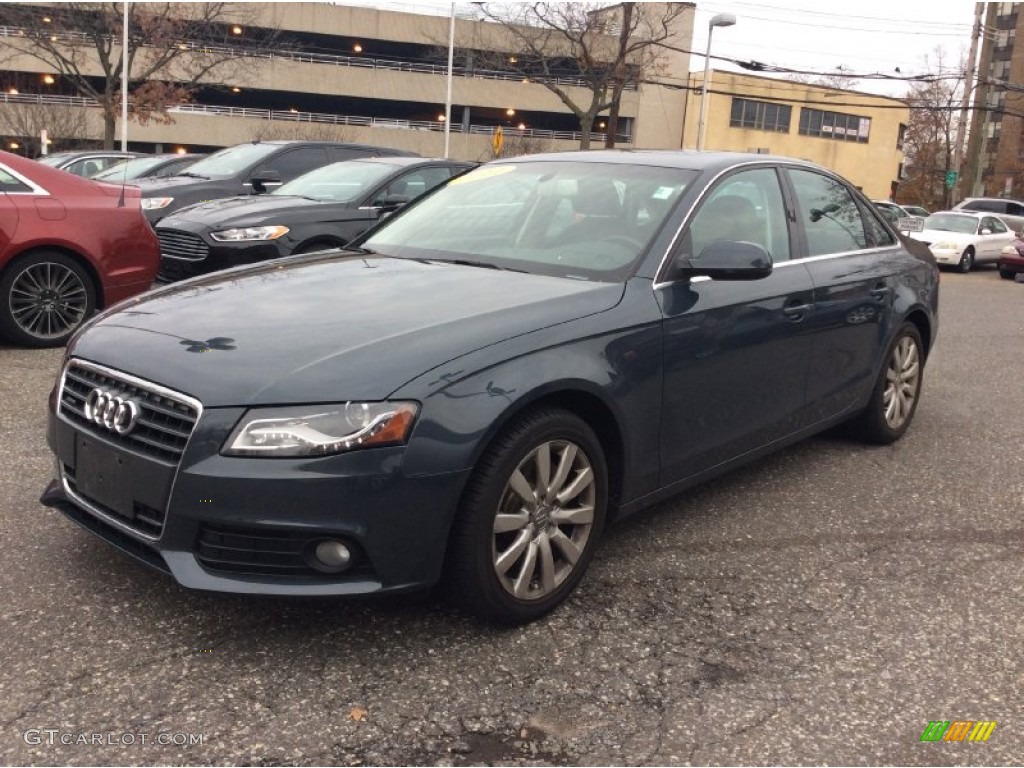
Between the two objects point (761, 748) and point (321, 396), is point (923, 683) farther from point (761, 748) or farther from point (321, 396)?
point (321, 396)

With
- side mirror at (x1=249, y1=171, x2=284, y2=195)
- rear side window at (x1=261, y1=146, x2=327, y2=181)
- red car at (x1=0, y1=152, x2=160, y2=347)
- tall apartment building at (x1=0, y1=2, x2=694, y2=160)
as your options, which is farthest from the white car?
tall apartment building at (x1=0, y1=2, x2=694, y2=160)

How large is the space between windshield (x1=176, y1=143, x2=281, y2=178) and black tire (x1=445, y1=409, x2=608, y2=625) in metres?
8.25

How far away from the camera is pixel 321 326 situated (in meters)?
2.96

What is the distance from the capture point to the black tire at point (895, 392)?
5.14 metres

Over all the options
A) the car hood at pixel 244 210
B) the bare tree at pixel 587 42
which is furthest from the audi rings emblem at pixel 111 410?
the bare tree at pixel 587 42

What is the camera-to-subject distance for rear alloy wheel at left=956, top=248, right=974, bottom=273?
20.8m

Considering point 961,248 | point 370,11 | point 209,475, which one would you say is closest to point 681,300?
point 209,475

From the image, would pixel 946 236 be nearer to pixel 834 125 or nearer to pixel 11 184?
pixel 11 184

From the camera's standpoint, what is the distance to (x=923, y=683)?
2824mm

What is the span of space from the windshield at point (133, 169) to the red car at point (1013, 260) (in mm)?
16021

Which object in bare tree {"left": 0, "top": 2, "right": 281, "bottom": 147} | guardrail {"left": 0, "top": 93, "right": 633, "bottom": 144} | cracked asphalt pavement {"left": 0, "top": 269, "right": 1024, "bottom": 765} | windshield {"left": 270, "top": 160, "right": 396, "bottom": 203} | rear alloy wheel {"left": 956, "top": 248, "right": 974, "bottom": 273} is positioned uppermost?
bare tree {"left": 0, "top": 2, "right": 281, "bottom": 147}

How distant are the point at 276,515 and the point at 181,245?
18.7 feet

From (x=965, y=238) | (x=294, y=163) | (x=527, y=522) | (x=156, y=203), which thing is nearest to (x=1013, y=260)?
(x=965, y=238)

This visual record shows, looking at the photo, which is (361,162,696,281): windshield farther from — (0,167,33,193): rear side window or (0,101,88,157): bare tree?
(0,101,88,157): bare tree
